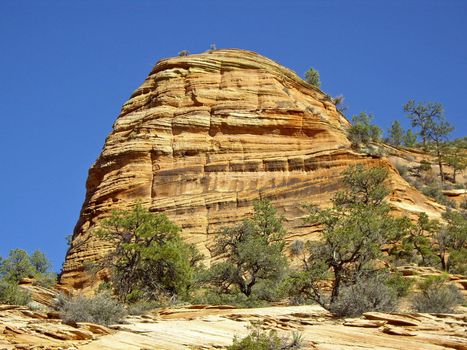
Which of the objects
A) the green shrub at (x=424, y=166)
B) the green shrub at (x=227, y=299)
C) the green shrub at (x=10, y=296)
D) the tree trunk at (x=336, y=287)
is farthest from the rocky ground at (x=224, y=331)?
the green shrub at (x=424, y=166)

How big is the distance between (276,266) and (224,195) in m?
13.8

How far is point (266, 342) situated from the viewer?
14461 mm

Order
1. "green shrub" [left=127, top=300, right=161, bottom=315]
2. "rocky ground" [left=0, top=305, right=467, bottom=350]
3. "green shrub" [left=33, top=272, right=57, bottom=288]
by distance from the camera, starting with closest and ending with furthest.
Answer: "rocky ground" [left=0, top=305, right=467, bottom=350], "green shrub" [left=127, top=300, right=161, bottom=315], "green shrub" [left=33, top=272, right=57, bottom=288]

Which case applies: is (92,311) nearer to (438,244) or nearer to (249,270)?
(249,270)

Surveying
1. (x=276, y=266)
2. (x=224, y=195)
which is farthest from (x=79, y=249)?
(x=276, y=266)

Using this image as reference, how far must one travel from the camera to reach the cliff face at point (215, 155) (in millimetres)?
44312

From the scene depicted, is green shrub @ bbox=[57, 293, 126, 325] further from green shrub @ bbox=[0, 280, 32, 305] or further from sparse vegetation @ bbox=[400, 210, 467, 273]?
sparse vegetation @ bbox=[400, 210, 467, 273]

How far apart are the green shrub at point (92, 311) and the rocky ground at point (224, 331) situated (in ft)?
1.03

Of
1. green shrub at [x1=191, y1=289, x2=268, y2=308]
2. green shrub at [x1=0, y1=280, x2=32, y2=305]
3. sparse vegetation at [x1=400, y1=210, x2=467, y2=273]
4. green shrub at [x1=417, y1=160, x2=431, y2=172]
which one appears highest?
green shrub at [x1=417, y1=160, x2=431, y2=172]

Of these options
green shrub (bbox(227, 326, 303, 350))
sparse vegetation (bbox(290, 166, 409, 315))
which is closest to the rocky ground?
green shrub (bbox(227, 326, 303, 350))

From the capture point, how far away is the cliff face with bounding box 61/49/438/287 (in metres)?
44.3

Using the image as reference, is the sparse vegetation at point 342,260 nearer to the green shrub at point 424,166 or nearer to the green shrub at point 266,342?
the green shrub at point 266,342

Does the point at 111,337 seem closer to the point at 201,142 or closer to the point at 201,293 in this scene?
the point at 201,293

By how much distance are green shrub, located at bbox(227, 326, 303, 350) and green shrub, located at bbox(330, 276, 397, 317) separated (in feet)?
14.4
